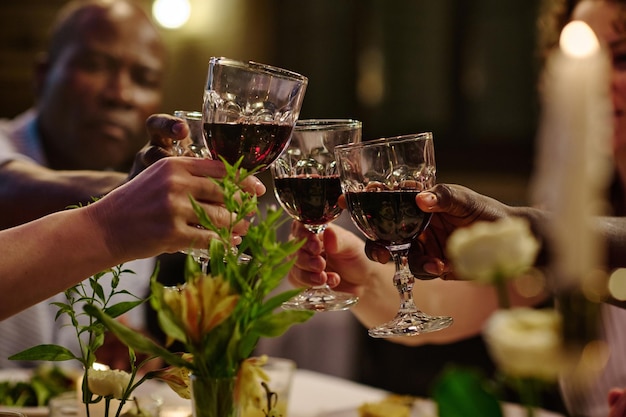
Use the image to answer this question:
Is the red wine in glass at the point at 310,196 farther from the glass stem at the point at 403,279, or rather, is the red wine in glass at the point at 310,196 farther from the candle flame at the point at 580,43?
the candle flame at the point at 580,43

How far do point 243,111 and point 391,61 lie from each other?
4.94m

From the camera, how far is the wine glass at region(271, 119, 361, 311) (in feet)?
4.91

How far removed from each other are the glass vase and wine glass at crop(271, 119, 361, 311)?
571mm

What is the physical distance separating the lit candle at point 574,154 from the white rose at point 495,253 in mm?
78

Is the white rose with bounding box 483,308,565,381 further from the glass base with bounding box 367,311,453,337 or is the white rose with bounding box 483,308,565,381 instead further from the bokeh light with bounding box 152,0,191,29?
the bokeh light with bounding box 152,0,191,29

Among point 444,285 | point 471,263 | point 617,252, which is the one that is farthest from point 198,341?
point 444,285

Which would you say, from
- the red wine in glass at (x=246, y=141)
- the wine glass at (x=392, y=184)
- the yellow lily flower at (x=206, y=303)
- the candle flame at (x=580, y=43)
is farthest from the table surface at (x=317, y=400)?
the candle flame at (x=580, y=43)

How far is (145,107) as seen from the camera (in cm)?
361

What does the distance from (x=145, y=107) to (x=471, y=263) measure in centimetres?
323

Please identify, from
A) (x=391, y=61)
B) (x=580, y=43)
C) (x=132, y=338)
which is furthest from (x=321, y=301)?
(x=391, y=61)

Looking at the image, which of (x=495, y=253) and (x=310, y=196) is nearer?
(x=495, y=253)

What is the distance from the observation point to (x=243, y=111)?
126 centimetres

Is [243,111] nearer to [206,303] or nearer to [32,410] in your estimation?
[206,303]

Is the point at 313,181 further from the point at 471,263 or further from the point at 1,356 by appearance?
the point at 1,356
